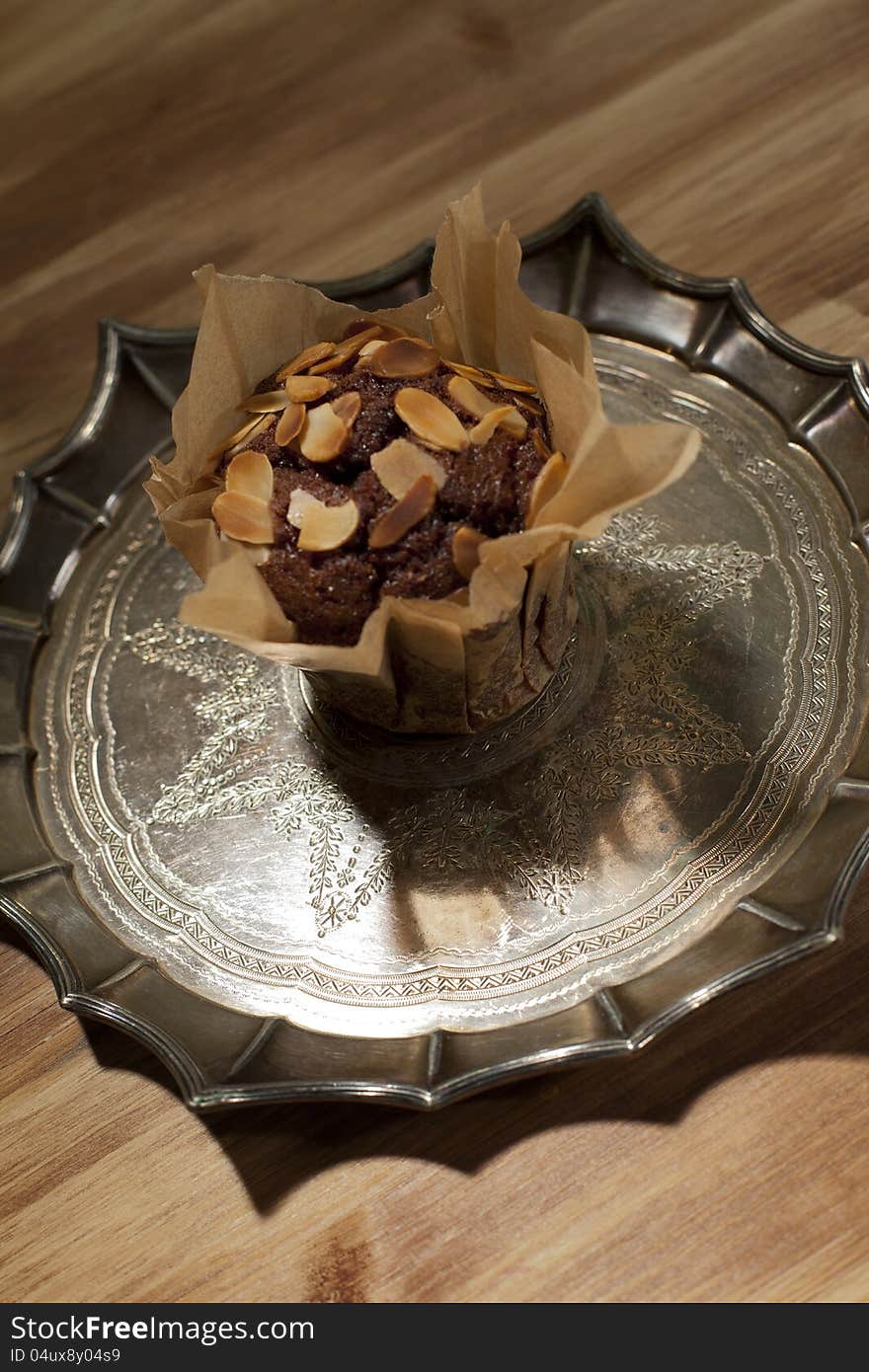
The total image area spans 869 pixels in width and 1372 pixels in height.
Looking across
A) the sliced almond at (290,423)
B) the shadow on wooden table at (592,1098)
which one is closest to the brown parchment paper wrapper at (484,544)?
the sliced almond at (290,423)

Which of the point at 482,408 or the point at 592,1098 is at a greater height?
the point at 482,408

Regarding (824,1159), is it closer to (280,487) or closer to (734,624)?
(734,624)

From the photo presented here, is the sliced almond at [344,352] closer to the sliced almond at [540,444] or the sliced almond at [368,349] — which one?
the sliced almond at [368,349]

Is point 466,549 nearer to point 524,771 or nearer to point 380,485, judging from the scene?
point 380,485

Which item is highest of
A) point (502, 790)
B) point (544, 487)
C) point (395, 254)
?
point (395, 254)

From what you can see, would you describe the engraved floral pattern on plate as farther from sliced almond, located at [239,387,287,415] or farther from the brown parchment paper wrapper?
sliced almond, located at [239,387,287,415]

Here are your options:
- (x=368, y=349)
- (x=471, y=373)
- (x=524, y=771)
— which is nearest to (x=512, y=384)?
(x=471, y=373)
